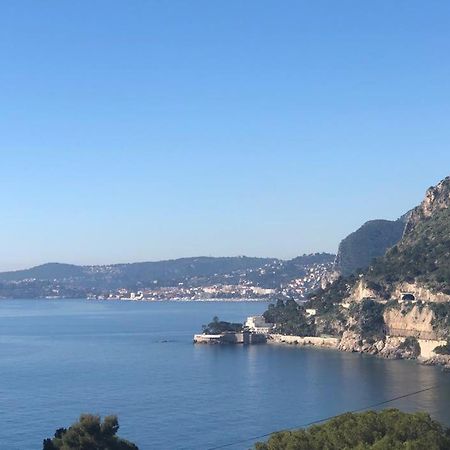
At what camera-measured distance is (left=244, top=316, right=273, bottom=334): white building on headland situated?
78137 mm

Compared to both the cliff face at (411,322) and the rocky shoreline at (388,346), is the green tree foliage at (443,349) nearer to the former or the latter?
the rocky shoreline at (388,346)

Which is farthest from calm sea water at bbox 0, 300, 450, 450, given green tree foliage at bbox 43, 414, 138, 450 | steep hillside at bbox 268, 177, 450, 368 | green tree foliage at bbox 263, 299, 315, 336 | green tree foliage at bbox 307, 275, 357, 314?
green tree foliage at bbox 43, 414, 138, 450

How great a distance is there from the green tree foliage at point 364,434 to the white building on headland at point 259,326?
191 ft

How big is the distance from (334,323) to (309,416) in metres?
34.7

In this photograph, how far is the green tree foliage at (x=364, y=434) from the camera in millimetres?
18672

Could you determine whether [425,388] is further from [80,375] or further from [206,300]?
[206,300]

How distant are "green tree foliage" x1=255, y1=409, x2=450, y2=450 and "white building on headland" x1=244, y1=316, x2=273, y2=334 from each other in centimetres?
5809

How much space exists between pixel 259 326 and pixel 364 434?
6139cm

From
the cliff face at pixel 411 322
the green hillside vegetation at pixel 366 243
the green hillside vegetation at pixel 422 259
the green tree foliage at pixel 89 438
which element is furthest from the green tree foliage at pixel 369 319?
the green hillside vegetation at pixel 366 243

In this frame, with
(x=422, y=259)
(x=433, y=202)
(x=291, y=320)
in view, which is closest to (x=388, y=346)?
(x=422, y=259)

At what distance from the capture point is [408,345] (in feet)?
201

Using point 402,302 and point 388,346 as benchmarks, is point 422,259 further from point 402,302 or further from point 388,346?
point 388,346

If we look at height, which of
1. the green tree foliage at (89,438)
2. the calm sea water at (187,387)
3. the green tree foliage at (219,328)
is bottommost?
the calm sea water at (187,387)

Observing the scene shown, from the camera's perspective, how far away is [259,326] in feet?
263
